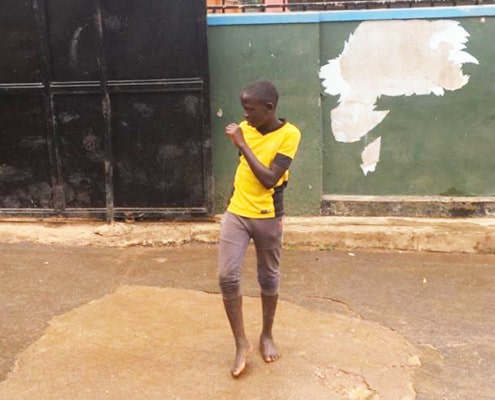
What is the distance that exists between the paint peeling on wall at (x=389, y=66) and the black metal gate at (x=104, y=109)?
125cm

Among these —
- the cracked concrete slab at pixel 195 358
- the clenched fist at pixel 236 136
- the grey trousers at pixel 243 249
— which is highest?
the clenched fist at pixel 236 136

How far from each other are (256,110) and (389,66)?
107 inches

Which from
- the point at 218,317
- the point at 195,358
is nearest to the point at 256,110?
the point at 195,358

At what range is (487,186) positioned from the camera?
17.4ft

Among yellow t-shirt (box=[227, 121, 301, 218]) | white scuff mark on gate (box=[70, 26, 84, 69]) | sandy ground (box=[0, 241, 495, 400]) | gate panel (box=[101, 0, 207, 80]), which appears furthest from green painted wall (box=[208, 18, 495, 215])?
yellow t-shirt (box=[227, 121, 301, 218])

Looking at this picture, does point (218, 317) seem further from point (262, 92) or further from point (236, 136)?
point (262, 92)

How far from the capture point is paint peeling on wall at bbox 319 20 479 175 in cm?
503

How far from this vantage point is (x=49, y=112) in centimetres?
521

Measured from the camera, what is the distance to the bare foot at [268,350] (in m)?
3.09

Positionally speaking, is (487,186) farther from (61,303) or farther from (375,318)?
(61,303)

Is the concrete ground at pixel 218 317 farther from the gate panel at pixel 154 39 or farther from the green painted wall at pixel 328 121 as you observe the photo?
the gate panel at pixel 154 39

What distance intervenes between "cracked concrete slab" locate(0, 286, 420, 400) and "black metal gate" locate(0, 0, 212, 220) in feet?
5.30

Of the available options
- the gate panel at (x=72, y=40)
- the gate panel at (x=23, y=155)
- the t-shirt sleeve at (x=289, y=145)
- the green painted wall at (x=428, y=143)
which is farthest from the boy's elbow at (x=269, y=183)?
the gate panel at (x=23, y=155)

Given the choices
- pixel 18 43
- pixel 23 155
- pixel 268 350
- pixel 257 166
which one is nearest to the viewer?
pixel 257 166
